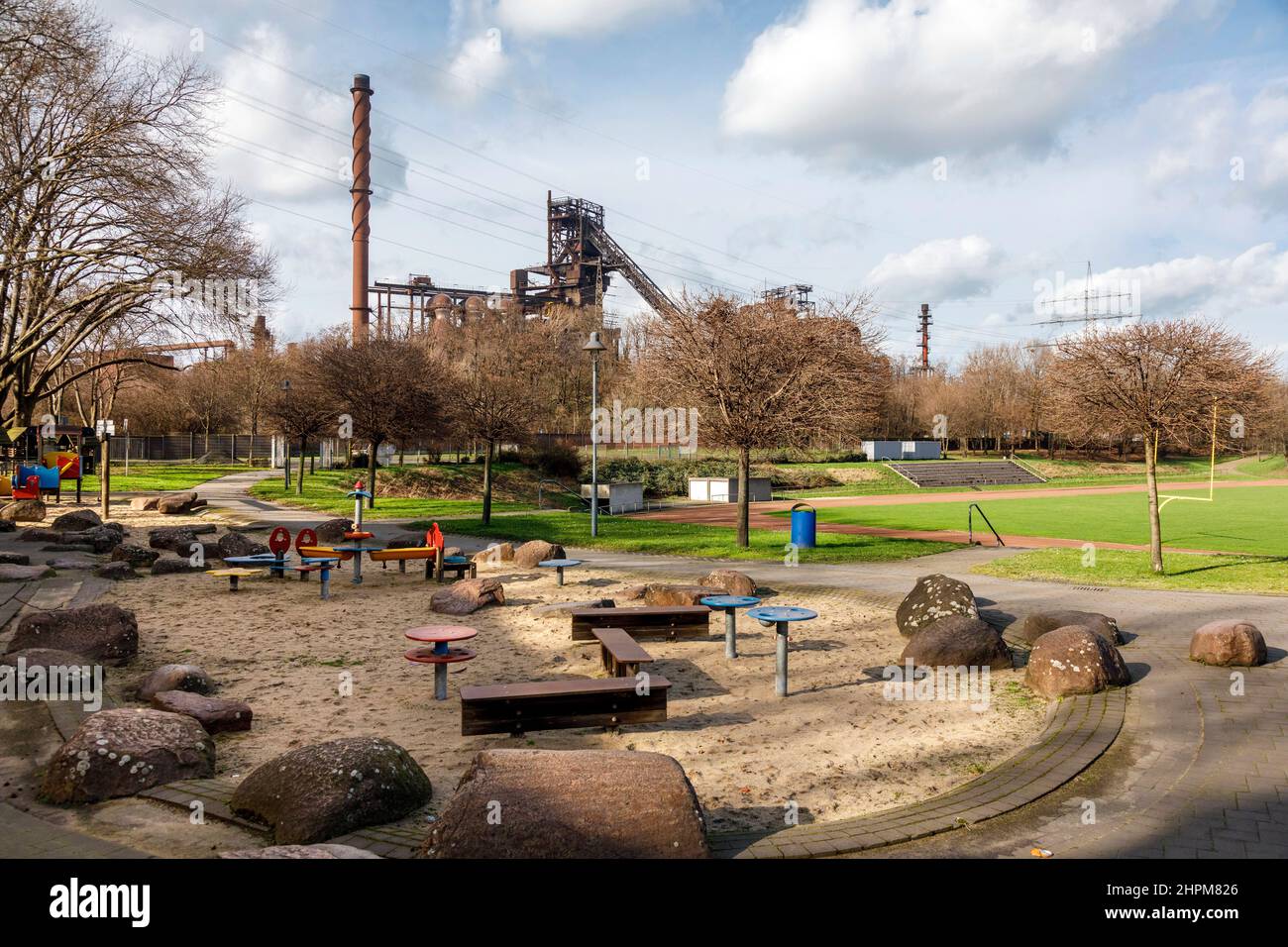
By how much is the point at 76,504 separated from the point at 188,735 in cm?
2793

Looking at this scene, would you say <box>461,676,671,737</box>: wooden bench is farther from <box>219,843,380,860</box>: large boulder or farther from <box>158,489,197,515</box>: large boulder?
<box>158,489,197,515</box>: large boulder

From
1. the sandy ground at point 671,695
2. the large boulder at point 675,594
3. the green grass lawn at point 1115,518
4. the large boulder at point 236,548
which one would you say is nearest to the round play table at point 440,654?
the sandy ground at point 671,695

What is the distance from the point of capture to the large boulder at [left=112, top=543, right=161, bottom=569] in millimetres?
A: 16609

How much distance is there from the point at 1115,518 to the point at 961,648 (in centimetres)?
2344

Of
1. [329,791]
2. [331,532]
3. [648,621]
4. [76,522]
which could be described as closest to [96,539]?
[76,522]

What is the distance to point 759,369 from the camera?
18750mm

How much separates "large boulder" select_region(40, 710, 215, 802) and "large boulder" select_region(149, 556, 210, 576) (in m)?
10.7

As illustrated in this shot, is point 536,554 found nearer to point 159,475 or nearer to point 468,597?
point 468,597

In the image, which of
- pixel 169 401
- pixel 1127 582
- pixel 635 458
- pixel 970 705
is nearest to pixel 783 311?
pixel 1127 582

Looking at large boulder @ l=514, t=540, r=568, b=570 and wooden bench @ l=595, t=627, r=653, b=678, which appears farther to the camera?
large boulder @ l=514, t=540, r=568, b=570

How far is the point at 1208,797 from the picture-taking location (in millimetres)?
5570

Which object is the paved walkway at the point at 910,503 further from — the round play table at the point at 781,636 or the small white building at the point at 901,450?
the small white building at the point at 901,450

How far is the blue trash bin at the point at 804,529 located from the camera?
19.8m

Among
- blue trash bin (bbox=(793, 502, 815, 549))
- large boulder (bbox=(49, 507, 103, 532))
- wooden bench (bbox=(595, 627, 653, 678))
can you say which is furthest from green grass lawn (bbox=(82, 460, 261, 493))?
wooden bench (bbox=(595, 627, 653, 678))
